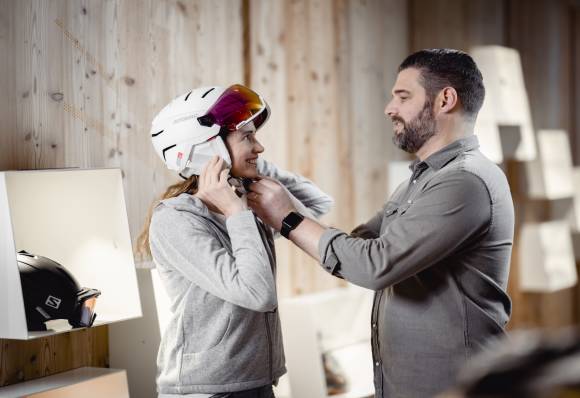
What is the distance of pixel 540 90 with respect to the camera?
5398 millimetres

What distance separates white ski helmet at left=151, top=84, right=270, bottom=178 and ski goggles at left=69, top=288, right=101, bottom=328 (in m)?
0.47

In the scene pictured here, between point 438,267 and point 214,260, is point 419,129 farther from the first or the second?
point 214,260

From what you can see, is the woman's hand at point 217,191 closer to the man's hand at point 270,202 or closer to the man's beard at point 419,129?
the man's hand at point 270,202

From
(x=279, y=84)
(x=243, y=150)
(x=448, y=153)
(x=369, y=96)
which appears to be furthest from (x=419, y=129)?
(x=369, y=96)

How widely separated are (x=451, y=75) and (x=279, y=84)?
1533mm

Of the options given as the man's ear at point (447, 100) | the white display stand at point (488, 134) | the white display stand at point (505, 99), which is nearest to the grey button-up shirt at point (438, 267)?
the man's ear at point (447, 100)

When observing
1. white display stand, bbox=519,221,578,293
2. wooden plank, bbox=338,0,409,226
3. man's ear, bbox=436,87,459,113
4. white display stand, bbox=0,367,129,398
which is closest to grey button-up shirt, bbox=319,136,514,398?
man's ear, bbox=436,87,459,113

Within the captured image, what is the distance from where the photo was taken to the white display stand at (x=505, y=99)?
173 inches

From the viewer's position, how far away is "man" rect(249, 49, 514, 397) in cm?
192

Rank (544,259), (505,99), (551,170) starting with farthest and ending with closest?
1. (551,170)
2. (544,259)
3. (505,99)

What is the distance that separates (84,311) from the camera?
2.13m

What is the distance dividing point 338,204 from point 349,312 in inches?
24.8

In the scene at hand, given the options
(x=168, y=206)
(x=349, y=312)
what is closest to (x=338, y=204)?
A: (x=349, y=312)

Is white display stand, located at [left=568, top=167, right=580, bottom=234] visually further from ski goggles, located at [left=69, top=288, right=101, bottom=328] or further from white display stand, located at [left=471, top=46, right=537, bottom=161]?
ski goggles, located at [left=69, top=288, right=101, bottom=328]
